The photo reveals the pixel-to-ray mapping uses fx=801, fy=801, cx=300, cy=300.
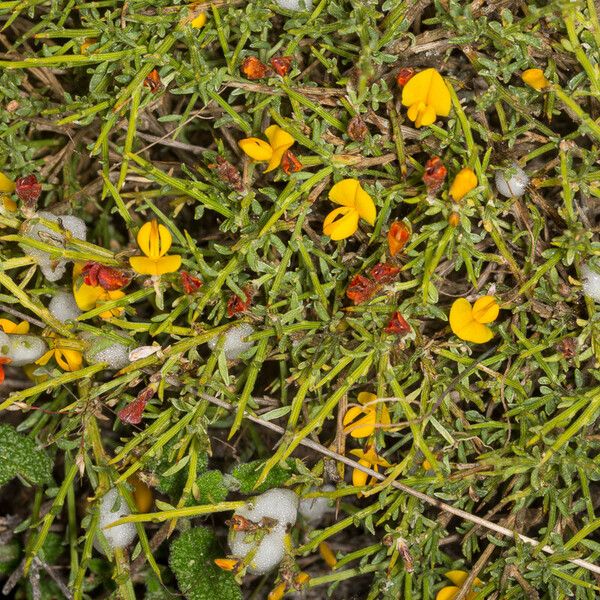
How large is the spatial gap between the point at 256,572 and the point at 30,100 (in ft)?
3.96

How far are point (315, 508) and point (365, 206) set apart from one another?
75 cm

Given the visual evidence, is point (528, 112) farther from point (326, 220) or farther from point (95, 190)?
point (95, 190)

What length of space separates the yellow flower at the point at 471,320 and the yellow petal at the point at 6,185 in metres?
1.03

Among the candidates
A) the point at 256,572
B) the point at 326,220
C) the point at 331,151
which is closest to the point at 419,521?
the point at 256,572

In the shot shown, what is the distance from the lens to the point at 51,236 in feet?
5.65

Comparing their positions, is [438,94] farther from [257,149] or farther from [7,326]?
[7,326]

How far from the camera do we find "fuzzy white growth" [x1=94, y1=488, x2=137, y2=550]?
6.02 ft

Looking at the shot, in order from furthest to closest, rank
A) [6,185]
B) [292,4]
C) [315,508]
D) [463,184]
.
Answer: [315,508] → [6,185] → [292,4] → [463,184]

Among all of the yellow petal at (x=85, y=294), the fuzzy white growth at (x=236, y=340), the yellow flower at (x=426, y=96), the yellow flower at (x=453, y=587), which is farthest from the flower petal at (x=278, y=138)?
the yellow flower at (x=453, y=587)

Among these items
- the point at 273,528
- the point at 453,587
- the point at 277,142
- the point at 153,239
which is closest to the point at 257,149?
the point at 277,142

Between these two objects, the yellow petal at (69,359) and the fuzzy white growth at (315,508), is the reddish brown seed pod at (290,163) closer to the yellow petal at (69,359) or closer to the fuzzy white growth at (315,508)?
the yellow petal at (69,359)

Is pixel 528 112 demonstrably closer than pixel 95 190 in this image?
Yes

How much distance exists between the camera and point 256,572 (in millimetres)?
1806

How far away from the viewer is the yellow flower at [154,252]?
1.66m
